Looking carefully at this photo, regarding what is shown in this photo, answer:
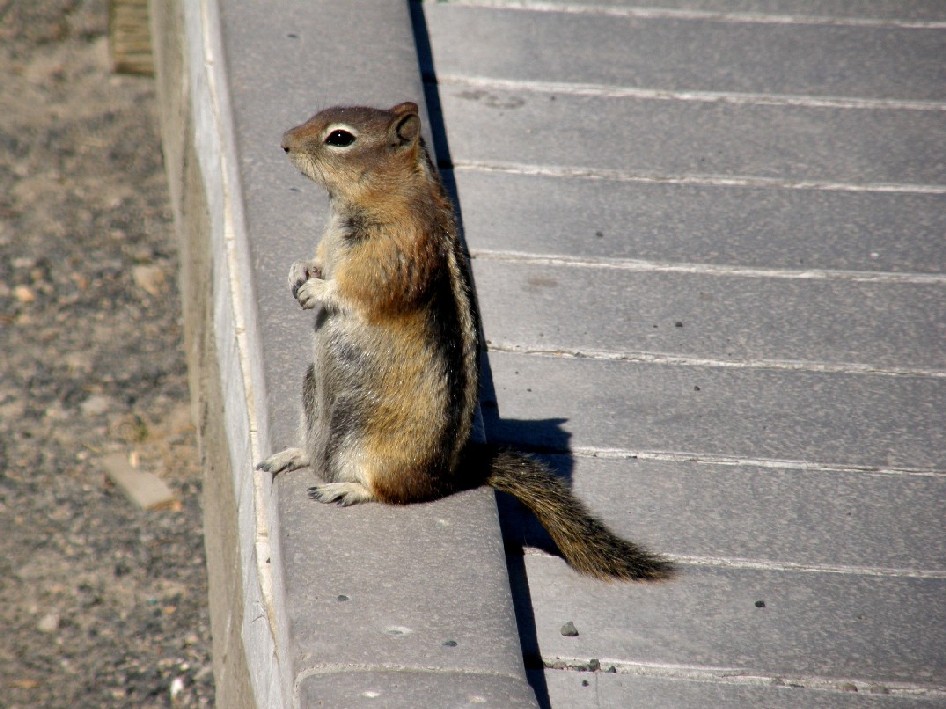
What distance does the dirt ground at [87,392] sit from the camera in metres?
3.88

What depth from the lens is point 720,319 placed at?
10.3 feet

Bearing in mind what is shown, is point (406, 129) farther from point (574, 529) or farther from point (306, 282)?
point (574, 529)

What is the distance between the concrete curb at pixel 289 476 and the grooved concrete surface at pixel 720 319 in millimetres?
285

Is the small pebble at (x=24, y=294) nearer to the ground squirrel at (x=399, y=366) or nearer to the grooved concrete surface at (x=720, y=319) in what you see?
the grooved concrete surface at (x=720, y=319)

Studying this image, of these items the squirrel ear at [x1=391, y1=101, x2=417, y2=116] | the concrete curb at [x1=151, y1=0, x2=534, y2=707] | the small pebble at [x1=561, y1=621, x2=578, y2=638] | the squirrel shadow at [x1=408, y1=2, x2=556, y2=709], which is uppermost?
the squirrel ear at [x1=391, y1=101, x2=417, y2=116]

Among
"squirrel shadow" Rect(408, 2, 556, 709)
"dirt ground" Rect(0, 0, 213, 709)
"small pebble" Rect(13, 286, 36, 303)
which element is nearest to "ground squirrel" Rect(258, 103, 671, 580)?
"squirrel shadow" Rect(408, 2, 556, 709)

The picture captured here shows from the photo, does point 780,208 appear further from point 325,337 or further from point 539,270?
point 325,337

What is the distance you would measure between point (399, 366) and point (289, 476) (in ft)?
1.06

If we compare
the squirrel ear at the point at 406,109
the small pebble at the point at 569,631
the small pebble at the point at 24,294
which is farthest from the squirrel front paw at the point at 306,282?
the small pebble at the point at 24,294

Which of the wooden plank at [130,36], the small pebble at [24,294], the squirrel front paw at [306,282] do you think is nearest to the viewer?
the squirrel front paw at [306,282]

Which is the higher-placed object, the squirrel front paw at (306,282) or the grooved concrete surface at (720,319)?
the squirrel front paw at (306,282)

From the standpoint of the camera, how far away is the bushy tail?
2398mm

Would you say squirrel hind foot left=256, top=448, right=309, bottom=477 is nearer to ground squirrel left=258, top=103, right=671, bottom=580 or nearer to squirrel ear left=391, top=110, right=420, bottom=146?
ground squirrel left=258, top=103, right=671, bottom=580

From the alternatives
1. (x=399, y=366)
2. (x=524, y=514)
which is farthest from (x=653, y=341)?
(x=399, y=366)
